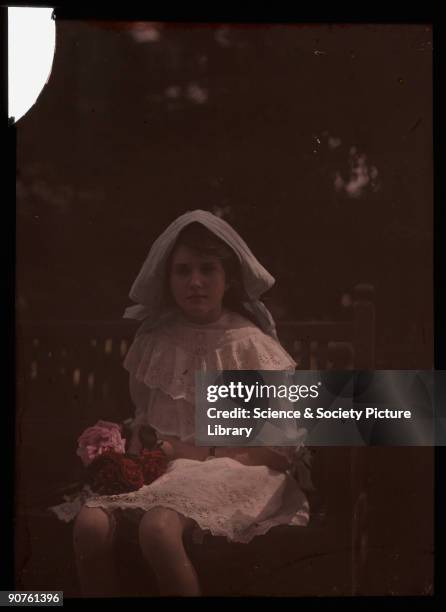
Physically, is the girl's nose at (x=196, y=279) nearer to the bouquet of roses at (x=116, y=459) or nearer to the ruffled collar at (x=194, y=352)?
the ruffled collar at (x=194, y=352)

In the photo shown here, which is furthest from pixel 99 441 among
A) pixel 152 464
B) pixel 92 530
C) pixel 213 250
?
pixel 213 250

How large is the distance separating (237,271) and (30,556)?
126 cm

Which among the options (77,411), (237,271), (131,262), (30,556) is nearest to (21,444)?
(77,411)

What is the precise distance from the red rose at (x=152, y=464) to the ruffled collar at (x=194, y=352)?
0.21 metres

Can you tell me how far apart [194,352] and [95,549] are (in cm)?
77

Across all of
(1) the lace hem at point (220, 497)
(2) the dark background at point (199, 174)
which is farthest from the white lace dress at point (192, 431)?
(2) the dark background at point (199, 174)

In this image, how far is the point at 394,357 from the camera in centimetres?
247

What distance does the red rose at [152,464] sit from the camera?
2.42 meters

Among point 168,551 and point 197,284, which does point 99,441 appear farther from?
point 197,284

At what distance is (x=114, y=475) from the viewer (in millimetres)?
2426

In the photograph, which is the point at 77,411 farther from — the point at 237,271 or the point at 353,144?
the point at 353,144

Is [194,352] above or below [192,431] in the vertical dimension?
above

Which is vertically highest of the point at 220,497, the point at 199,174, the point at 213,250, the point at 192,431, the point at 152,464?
the point at 199,174

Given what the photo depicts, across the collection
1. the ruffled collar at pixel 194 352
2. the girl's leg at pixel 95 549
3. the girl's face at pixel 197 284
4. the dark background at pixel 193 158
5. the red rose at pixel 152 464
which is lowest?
the girl's leg at pixel 95 549
